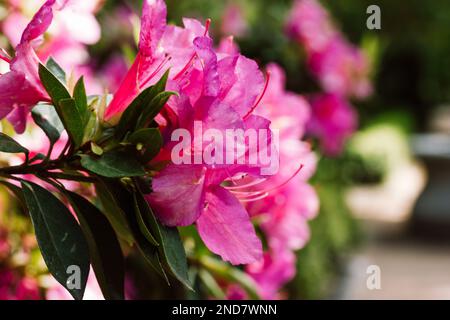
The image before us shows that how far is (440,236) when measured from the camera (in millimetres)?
6566

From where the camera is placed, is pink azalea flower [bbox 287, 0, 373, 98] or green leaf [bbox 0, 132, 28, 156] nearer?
green leaf [bbox 0, 132, 28, 156]

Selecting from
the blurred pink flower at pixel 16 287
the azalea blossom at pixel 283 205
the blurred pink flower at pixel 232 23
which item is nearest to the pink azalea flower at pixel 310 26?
the blurred pink flower at pixel 232 23

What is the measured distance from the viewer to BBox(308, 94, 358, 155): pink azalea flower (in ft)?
8.16

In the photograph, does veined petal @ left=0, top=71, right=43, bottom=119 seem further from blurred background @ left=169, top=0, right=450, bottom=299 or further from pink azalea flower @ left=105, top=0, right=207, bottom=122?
blurred background @ left=169, top=0, right=450, bottom=299

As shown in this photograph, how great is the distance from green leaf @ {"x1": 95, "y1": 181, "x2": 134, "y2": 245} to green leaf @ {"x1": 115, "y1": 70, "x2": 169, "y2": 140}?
0.05 m

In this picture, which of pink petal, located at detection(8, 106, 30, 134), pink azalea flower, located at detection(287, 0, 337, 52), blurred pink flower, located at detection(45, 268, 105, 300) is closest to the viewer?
pink petal, located at detection(8, 106, 30, 134)

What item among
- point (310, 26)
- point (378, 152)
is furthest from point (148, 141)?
point (378, 152)

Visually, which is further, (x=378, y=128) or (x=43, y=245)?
(x=378, y=128)

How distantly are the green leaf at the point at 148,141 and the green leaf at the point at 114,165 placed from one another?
1 centimetres

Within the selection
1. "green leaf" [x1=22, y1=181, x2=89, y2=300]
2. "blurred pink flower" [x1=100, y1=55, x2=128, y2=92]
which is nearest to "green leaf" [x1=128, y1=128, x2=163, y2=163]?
"green leaf" [x1=22, y1=181, x2=89, y2=300]

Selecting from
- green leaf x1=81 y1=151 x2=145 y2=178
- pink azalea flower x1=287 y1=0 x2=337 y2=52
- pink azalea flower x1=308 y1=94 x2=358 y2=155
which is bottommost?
green leaf x1=81 y1=151 x2=145 y2=178
